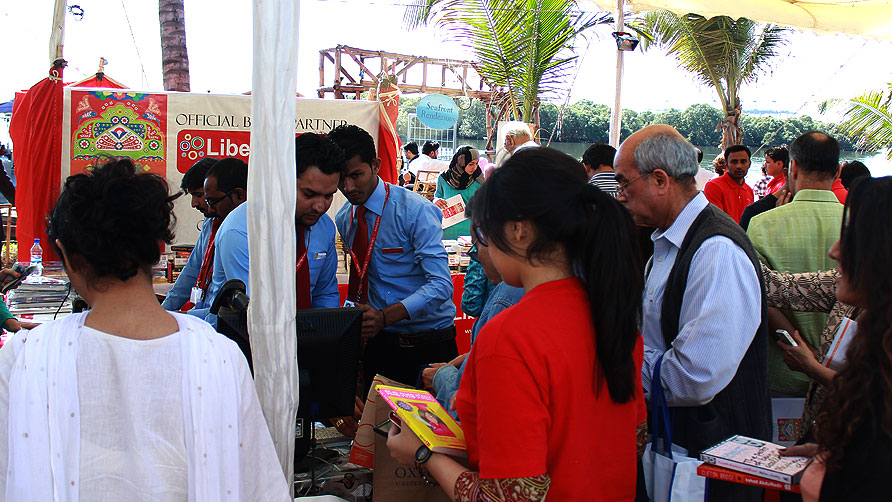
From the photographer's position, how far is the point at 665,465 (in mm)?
1985

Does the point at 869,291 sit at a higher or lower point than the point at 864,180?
lower

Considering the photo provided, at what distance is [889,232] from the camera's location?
125cm

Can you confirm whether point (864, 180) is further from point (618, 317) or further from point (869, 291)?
point (618, 317)

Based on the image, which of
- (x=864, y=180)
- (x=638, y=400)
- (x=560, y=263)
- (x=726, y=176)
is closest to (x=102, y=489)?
(x=560, y=263)

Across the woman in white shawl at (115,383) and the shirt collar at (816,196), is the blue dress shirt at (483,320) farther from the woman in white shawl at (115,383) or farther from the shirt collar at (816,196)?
the shirt collar at (816,196)

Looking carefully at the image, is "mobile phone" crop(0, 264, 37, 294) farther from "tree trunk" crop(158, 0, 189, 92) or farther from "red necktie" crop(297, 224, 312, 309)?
"tree trunk" crop(158, 0, 189, 92)

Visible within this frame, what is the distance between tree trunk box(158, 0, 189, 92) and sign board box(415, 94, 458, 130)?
392cm

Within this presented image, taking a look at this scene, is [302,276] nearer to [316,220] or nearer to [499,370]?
[316,220]

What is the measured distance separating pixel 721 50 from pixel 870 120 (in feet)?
11.3

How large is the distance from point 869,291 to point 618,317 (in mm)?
456

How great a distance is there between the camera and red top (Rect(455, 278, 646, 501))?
1.30 m

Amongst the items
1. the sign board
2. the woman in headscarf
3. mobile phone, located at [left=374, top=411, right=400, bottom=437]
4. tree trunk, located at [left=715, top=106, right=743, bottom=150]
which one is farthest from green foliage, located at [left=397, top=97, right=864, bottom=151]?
mobile phone, located at [left=374, top=411, right=400, bottom=437]

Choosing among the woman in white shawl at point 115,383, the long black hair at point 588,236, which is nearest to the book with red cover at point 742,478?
the long black hair at point 588,236

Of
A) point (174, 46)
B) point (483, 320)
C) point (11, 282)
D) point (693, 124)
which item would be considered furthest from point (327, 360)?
point (693, 124)
